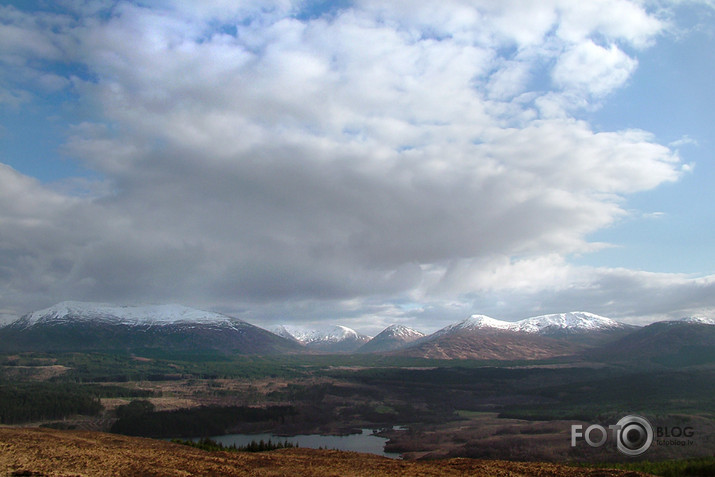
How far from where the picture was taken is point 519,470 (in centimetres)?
3609

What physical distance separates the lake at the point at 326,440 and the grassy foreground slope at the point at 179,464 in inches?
4232

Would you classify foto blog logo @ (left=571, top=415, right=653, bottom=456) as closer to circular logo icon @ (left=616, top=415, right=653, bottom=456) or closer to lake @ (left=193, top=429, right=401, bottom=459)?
circular logo icon @ (left=616, top=415, right=653, bottom=456)

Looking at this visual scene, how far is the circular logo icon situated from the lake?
66965 millimetres

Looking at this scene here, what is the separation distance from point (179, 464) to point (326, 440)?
464ft

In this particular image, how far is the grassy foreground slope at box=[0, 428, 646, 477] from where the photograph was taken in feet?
109

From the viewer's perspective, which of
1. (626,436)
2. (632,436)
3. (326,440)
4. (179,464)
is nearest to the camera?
(179,464)

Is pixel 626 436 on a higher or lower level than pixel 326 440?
higher

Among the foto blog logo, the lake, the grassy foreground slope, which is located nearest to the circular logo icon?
the foto blog logo

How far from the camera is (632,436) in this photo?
11169 cm

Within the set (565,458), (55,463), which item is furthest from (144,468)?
(565,458)

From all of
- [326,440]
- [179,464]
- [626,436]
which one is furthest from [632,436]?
[179,464]

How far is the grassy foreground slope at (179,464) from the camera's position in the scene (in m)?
33.2

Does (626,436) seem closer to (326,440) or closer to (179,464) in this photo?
(326,440)

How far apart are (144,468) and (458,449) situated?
347ft
